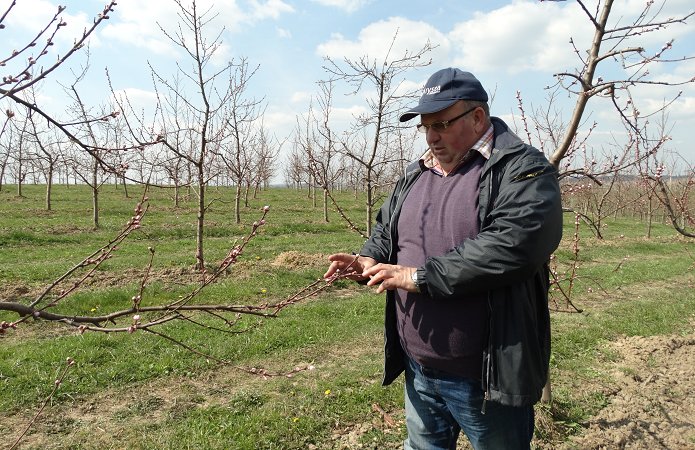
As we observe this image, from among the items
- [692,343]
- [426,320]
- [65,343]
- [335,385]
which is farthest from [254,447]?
[692,343]

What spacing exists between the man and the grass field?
2.95 feet

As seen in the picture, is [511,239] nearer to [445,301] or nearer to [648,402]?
[445,301]

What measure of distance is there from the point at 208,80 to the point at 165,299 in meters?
4.33

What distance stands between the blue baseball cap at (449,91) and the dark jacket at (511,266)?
0.27m

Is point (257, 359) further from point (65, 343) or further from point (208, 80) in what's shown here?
point (208, 80)

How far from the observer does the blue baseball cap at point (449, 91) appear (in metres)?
1.99

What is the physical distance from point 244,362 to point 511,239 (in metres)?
4.28

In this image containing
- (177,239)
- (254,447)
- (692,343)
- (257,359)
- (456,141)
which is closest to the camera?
(456,141)

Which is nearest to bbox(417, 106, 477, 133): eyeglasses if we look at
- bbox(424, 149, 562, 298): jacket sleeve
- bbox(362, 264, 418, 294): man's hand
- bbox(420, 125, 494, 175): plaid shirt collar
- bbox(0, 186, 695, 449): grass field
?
bbox(420, 125, 494, 175): plaid shirt collar

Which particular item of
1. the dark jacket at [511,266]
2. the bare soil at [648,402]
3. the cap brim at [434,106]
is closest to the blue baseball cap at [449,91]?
the cap brim at [434,106]

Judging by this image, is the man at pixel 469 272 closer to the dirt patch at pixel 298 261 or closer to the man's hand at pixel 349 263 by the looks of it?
the man's hand at pixel 349 263

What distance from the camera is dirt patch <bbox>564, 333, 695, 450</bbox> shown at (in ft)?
11.6

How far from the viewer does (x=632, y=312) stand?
7.91 m

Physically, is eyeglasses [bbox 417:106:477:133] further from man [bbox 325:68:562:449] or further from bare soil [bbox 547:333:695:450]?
bare soil [bbox 547:333:695:450]
